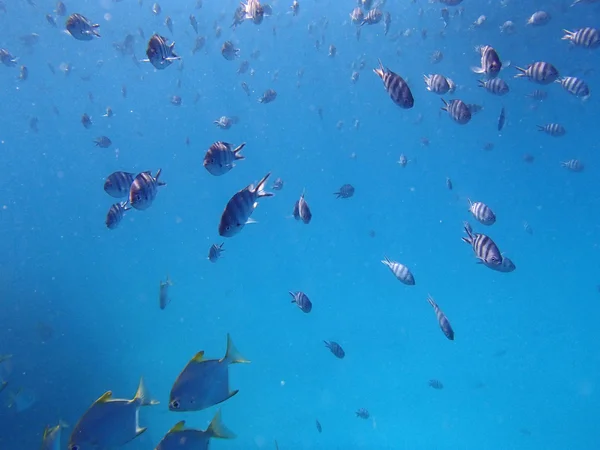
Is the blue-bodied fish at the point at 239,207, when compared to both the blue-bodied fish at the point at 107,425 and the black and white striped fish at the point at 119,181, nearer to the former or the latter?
the blue-bodied fish at the point at 107,425

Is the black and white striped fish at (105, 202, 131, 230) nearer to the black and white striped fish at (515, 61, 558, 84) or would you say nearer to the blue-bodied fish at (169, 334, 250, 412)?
the blue-bodied fish at (169, 334, 250, 412)

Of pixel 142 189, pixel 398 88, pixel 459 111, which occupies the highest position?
pixel 459 111

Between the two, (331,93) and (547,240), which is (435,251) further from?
(331,93)

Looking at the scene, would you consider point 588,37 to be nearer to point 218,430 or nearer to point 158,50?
point 158,50

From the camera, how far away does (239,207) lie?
387 cm

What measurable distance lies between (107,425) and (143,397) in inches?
12.2

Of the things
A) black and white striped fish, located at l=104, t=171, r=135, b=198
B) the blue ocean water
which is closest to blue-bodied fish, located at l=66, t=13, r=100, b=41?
black and white striped fish, located at l=104, t=171, r=135, b=198

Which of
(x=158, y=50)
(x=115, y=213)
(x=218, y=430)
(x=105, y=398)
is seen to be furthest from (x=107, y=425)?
(x=158, y=50)

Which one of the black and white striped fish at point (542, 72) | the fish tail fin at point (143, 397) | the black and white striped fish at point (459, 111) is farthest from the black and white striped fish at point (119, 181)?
the black and white striped fish at point (542, 72)

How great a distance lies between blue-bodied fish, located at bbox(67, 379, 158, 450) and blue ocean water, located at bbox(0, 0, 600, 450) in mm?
11122

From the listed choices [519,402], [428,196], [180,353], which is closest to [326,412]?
[180,353]

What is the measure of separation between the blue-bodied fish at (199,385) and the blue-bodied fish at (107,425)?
196 millimetres

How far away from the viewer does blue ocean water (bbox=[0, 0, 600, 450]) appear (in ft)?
64.1

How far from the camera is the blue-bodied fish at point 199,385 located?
3.58m
